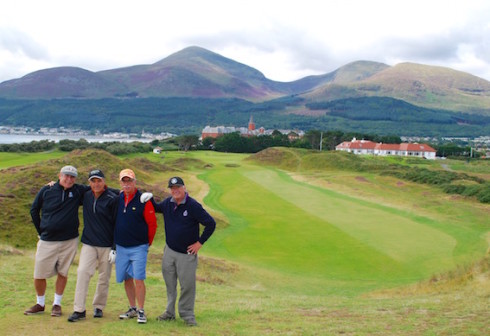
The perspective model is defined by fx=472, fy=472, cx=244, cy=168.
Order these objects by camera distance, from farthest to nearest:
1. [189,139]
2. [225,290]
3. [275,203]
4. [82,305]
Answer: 1. [189,139]
2. [275,203]
3. [225,290]
4. [82,305]

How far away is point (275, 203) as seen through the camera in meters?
40.5

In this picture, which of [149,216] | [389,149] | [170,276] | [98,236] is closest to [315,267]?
[170,276]

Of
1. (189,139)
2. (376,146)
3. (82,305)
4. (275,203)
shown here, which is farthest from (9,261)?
(376,146)

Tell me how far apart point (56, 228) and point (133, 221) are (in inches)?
60.1

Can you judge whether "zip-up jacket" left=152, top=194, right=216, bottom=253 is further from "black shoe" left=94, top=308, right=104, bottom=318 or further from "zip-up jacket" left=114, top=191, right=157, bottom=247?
"black shoe" left=94, top=308, right=104, bottom=318

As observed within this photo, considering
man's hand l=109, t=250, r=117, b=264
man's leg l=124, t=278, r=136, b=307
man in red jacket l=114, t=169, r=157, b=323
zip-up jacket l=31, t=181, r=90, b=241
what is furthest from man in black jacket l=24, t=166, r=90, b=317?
man's leg l=124, t=278, r=136, b=307

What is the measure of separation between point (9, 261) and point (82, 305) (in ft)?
26.3

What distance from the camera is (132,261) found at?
892cm

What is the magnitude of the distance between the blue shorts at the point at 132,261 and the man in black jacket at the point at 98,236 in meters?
0.17

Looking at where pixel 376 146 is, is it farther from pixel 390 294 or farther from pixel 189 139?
pixel 390 294

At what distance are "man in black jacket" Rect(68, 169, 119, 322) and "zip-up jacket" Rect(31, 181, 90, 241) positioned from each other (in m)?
0.29

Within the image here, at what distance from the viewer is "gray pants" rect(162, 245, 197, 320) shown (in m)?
8.95

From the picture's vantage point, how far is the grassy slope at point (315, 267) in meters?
9.01

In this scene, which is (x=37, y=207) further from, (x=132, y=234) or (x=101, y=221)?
(x=132, y=234)
